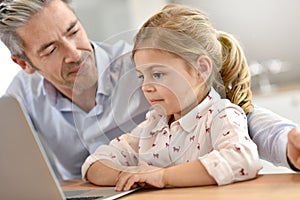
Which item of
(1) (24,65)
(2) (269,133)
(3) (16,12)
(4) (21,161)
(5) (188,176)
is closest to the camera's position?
(4) (21,161)

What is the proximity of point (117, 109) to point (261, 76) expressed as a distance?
2143 mm

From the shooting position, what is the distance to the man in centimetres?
117

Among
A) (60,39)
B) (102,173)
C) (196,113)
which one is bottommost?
(102,173)

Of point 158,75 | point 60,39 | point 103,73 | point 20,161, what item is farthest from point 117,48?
point 20,161

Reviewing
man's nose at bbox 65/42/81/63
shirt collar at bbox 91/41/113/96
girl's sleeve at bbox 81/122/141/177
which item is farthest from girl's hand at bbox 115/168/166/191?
man's nose at bbox 65/42/81/63

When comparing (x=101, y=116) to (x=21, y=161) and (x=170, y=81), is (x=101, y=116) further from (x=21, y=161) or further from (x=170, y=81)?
(x=21, y=161)

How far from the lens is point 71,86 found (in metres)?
1.48

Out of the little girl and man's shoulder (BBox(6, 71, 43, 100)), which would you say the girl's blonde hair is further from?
man's shoulder (BBox(6, 71, 43, 100))

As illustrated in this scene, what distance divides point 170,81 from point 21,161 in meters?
0.35

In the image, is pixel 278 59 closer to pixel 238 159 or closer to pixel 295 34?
pixel 295 34

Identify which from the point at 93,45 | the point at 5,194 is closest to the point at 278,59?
the point at 93,45

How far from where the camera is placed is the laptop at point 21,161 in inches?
29.4

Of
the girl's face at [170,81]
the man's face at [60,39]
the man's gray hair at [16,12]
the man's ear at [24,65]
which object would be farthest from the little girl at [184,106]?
the man's ear at [24,65]

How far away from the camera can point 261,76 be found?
10.6ft
